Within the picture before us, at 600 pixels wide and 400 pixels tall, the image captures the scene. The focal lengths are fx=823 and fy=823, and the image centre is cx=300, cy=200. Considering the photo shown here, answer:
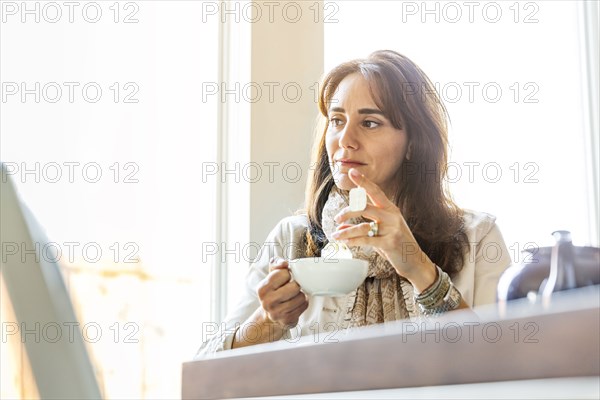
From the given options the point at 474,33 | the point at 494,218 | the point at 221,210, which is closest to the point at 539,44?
the point at 474,33

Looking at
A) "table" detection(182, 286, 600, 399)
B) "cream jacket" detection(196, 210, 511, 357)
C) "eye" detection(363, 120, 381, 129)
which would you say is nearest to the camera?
"table" detection(182, 286, 600, 399)

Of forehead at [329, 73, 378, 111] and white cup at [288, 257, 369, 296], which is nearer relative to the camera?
white cup at [288, 257, 369, 296]

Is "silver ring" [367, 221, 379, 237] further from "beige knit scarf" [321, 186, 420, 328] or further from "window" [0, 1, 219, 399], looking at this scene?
"window" [0, 1, 219, 399]

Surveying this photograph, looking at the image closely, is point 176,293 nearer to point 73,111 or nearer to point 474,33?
point 73,111

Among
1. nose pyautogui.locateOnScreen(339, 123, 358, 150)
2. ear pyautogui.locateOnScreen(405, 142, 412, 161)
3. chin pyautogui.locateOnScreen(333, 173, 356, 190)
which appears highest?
nose pyautogui.locateOnScreen(339, 123, 358, 150)

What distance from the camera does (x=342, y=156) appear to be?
181cm

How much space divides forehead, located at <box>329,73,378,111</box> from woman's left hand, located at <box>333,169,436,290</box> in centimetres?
38

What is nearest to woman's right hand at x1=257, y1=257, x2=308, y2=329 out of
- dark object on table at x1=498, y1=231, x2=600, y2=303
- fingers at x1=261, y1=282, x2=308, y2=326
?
fingers at x1=261, y1=282, x2=308, y2=326

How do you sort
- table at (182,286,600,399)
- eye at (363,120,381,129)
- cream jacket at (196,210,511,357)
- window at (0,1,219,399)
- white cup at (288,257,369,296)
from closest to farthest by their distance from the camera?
table at (182,286,600,399) < white cup at (288,257,369,296) < cream jacket at (196,210,511,357) < eye at (363,120,381,129) < window at (0,1,219,399)

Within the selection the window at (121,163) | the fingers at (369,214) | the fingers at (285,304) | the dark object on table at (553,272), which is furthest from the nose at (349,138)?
the dark object on table at (553,272)

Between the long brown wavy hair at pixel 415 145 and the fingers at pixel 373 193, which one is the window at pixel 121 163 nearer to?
the long brown wavy hair at pixel 415 145

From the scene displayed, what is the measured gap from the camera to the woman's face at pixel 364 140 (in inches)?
71.7

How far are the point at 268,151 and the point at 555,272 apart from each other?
4.71 ft

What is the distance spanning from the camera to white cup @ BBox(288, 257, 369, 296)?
4.51 ft
